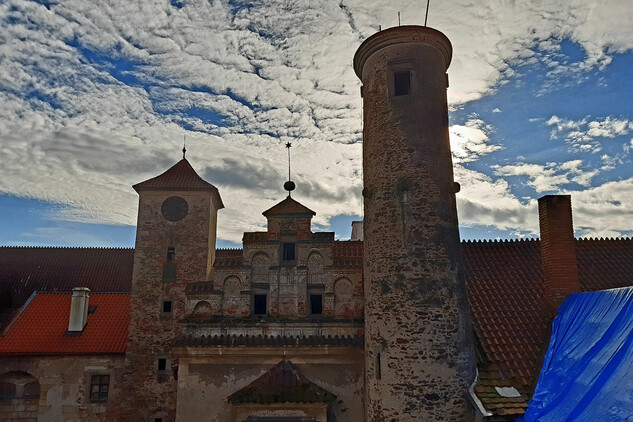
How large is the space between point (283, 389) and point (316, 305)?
2.67 m

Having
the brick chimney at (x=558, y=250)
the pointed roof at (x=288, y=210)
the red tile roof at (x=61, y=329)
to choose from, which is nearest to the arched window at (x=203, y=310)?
the pointed roof at (x=288, y=210)

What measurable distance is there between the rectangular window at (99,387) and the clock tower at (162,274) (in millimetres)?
1028

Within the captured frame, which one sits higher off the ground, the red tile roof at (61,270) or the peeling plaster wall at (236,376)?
the red tile roof at (61,270)

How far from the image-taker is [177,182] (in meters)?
19.5

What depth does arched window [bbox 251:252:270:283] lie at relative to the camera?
14.4 m

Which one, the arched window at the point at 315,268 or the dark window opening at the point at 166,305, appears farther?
the dark window opening at the point at 166,305

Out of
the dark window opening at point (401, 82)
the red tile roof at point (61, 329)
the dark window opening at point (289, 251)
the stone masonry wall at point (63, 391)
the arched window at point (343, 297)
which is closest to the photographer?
the dark window opening at point (401, 82)

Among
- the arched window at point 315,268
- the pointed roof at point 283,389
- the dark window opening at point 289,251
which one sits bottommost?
the pointed roof at point 283,389

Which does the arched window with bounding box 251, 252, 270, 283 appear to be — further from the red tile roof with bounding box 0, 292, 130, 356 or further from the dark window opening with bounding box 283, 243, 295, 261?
the red tile roof with bounding box 0, 292, 130, 356

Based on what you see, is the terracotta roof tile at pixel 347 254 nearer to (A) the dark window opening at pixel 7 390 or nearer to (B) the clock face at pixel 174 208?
(B) the clock face at pixel 174 208

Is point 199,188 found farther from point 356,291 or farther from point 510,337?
point 510,337

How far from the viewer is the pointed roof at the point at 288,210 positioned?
48.3 feet

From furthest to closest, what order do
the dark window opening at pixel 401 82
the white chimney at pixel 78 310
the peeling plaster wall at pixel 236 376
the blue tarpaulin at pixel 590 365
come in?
the white chimney at pixel 78 310 < the peeling plaster wall at pixel 236 376 < the dark window opening at pixel 401 82 < the blue tarpaulin at pixel 590 365

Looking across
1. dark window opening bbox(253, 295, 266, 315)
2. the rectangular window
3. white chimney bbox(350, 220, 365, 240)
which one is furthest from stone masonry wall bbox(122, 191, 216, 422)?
white chimney bbox(350, 220, 365, 240)
